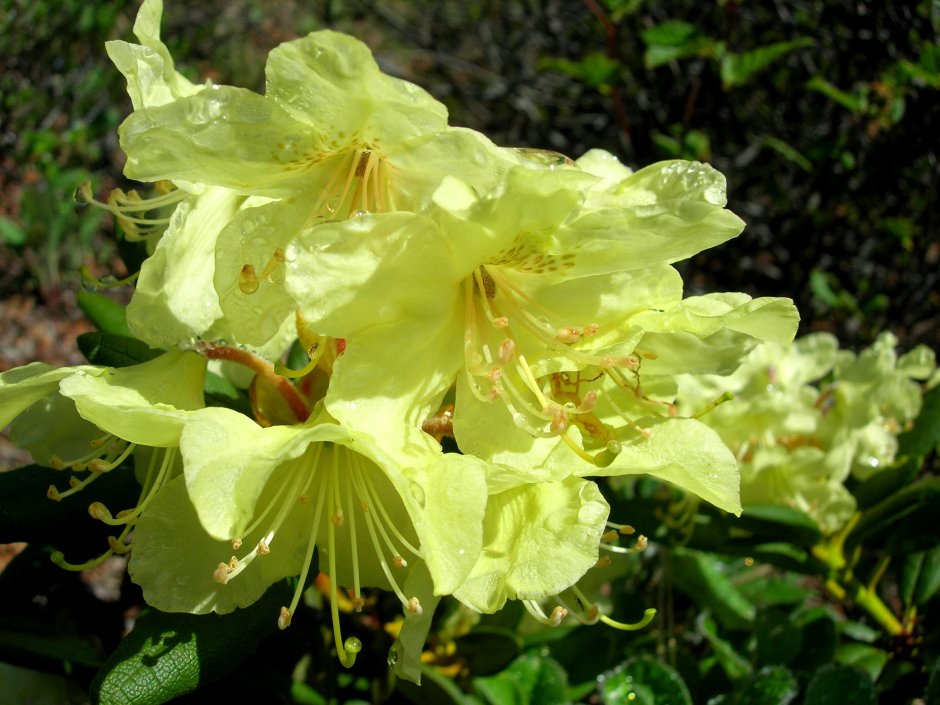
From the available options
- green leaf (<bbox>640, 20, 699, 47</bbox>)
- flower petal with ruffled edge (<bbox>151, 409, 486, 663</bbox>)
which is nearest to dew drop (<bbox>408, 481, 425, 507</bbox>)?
flower petal with ruffled edge (<bbox>151, 409, 486, 663</bbox>)

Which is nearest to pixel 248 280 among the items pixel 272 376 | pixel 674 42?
pixel 272 376

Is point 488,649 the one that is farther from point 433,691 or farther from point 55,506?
point 55,506

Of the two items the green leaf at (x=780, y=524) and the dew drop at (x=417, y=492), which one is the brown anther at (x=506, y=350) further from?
the green leaf at (x=780, y=524)

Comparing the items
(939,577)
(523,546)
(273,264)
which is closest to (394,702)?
(523,546)

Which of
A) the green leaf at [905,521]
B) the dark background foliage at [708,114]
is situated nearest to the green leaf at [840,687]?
the green leaf at [905,521]

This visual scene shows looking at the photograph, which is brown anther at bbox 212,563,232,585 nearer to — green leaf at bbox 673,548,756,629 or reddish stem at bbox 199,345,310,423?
reddish stem at bbox 199,345,310,423

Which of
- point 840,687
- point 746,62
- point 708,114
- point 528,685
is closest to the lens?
point 840,687
